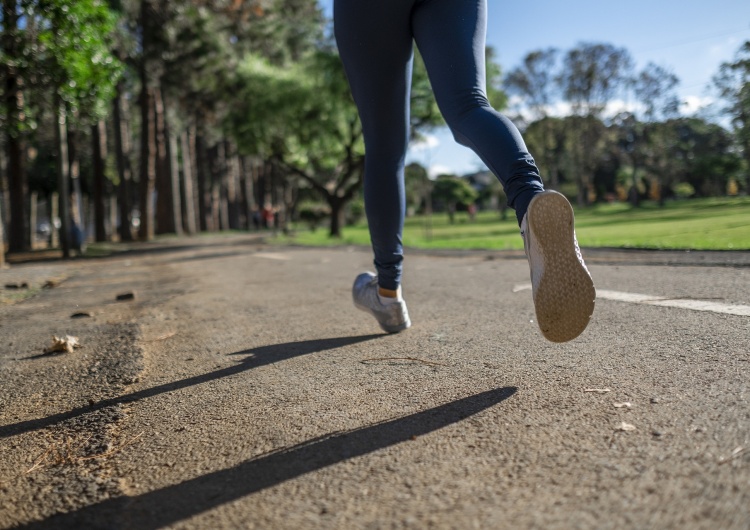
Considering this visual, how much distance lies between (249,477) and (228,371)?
3.20 feet

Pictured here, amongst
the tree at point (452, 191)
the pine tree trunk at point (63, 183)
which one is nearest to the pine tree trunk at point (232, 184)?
the tree at point (452, 191)

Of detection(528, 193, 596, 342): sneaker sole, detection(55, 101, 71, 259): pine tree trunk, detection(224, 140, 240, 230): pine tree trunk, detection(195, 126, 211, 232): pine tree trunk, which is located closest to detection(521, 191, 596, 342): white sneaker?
detection(528, 193, 596, 342): sneaker sole

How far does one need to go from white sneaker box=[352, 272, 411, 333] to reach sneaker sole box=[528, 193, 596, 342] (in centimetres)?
101

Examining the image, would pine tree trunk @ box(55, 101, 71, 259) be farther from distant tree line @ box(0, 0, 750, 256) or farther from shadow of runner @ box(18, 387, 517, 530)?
shadow of runner @ box(18, 387, 517, 530)

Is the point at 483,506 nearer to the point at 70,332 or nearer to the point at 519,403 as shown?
the point at 519,403

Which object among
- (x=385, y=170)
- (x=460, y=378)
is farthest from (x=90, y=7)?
(x=460, y=378)

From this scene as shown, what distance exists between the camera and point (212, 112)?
3238cm

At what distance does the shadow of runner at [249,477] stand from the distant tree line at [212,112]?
329 inches

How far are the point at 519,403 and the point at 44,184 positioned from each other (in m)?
43.2

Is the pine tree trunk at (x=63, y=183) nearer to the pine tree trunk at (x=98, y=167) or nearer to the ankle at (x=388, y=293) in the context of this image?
the pine tree trunk at (x=98, y=167)

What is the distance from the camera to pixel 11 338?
3332 mm

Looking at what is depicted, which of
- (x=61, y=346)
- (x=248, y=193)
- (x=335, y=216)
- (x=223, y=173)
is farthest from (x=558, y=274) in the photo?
(x=248, y=193)

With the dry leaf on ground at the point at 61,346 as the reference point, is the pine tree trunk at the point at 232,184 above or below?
above

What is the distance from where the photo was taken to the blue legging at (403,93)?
6.26 ft
